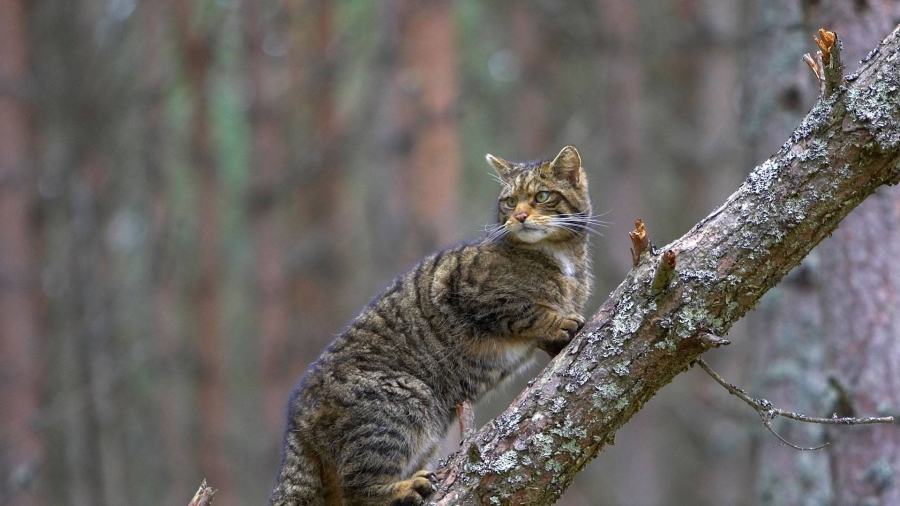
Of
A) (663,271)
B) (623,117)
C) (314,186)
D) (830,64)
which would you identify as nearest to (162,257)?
(314,186)

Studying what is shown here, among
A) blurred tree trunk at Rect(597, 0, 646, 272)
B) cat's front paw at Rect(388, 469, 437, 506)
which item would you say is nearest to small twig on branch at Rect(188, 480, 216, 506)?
cat's front paw at Rect(388, 469, 437, 506)

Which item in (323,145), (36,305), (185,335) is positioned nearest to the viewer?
(36,305)

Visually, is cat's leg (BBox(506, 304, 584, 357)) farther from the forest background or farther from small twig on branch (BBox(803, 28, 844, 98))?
the forest background

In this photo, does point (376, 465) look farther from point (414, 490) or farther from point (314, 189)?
point (314, 189)

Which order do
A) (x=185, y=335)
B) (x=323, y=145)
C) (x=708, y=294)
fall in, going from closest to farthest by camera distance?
(x=708, y=294)
(x=323, y=145)
(x=185, y=335)

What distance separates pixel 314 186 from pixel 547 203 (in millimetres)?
10462

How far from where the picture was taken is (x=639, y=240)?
3094 mm

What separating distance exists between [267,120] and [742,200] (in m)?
9.88

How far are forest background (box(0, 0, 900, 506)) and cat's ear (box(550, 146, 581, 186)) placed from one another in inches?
80.1

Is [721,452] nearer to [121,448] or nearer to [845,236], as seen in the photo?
[845,236]

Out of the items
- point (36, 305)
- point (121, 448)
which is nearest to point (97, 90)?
point (36, 305)

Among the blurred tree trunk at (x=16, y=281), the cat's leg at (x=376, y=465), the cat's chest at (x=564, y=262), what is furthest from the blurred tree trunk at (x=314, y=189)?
the cat's leg at (x=376, y=465)

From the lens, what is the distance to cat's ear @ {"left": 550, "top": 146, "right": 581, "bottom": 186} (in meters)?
4.61

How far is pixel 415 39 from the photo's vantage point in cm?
923
